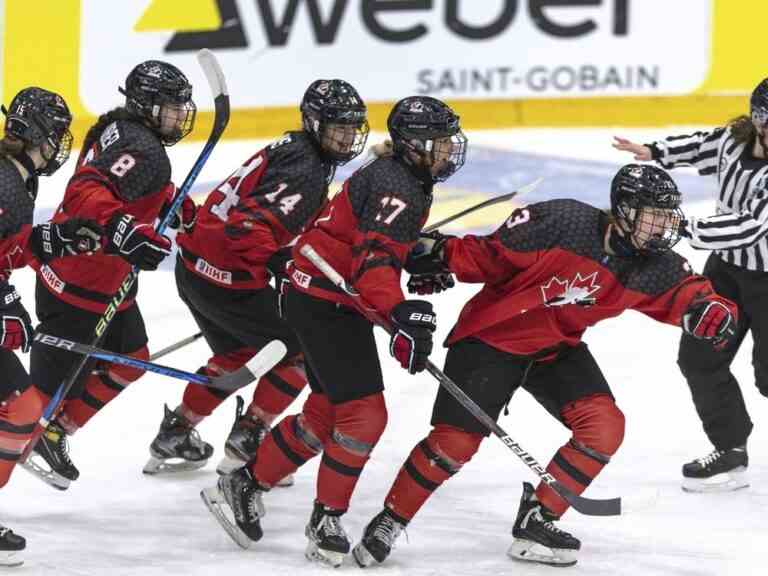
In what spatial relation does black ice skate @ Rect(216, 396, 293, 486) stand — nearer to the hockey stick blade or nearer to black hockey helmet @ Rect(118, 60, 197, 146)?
the hockey stick blade

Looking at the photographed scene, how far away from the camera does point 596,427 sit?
12.8 feet

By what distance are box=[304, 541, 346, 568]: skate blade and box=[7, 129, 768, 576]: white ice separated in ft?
0.08

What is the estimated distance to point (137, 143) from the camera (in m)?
4.31

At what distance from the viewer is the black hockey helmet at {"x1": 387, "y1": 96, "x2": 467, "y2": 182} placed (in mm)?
3893

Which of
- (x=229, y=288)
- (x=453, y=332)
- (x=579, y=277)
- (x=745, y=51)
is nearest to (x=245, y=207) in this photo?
(x=229, y=288)

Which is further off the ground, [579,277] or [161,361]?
[579,277]

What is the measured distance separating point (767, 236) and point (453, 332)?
41.2 inches

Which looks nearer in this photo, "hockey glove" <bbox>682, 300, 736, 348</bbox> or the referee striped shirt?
"hockey glove" <bbox>682, 300, 736, 348</bbox>

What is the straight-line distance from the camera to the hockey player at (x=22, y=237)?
12.6 feet

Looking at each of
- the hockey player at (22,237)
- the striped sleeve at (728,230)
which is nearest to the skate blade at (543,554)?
the striped sleeve at (728,230)

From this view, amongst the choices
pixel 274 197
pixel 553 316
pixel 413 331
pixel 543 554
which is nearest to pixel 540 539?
pixel 543 554

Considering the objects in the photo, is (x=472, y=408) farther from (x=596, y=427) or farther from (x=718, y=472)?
(x=718, y=472)

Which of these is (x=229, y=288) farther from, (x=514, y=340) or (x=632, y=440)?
(x=632, y=440)

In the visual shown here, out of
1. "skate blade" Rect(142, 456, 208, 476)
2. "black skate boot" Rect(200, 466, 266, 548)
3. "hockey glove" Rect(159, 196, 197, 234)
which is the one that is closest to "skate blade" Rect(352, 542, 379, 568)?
"black skate boot" Rect(200, 466, 266, 548)
